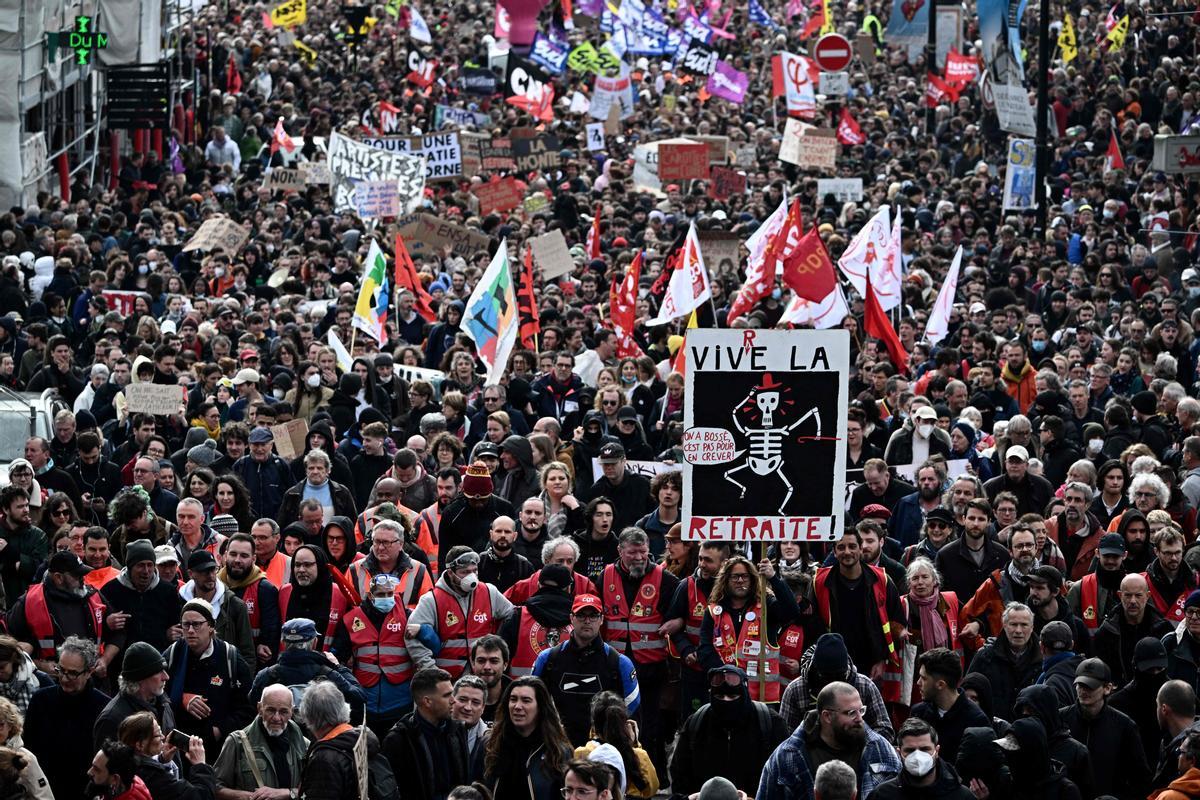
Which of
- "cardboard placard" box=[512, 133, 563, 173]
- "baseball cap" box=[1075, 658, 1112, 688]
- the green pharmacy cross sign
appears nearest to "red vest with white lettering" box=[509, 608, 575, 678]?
"baseball cap" box=[1075, 658, 1112, 688]

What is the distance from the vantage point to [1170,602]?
10.9m

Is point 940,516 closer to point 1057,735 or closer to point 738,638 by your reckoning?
point 738,638

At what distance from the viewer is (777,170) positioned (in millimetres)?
30141

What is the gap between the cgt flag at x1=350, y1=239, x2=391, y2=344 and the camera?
17.8 meters

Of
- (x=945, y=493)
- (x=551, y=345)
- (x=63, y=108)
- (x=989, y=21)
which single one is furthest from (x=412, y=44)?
(x=945, y=493)

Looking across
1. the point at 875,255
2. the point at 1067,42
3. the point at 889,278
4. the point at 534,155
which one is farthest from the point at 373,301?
the point at 1067,42

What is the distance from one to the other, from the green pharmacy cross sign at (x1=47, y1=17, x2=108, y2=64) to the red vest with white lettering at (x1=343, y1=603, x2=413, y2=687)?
20443 millimetres

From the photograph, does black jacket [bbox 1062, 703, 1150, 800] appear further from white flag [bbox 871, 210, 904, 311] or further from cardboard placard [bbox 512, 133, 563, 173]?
cardboard placard [bbox 512, 133, 563, 173]

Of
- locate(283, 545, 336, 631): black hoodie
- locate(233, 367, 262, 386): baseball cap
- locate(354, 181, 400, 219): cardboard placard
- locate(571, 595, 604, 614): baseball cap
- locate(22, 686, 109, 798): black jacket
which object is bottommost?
locate(22, 686, 109, 798): black jacket

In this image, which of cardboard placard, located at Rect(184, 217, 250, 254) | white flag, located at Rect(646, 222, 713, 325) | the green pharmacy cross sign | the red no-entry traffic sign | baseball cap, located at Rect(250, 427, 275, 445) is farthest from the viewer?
the red no-entry traffic sign

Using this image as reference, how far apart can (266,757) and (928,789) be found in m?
2.67

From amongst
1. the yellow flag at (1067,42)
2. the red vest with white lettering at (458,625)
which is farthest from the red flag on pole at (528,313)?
the yellow flag at (1067,42)

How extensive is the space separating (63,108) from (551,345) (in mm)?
16022

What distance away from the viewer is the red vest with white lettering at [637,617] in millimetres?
10461
